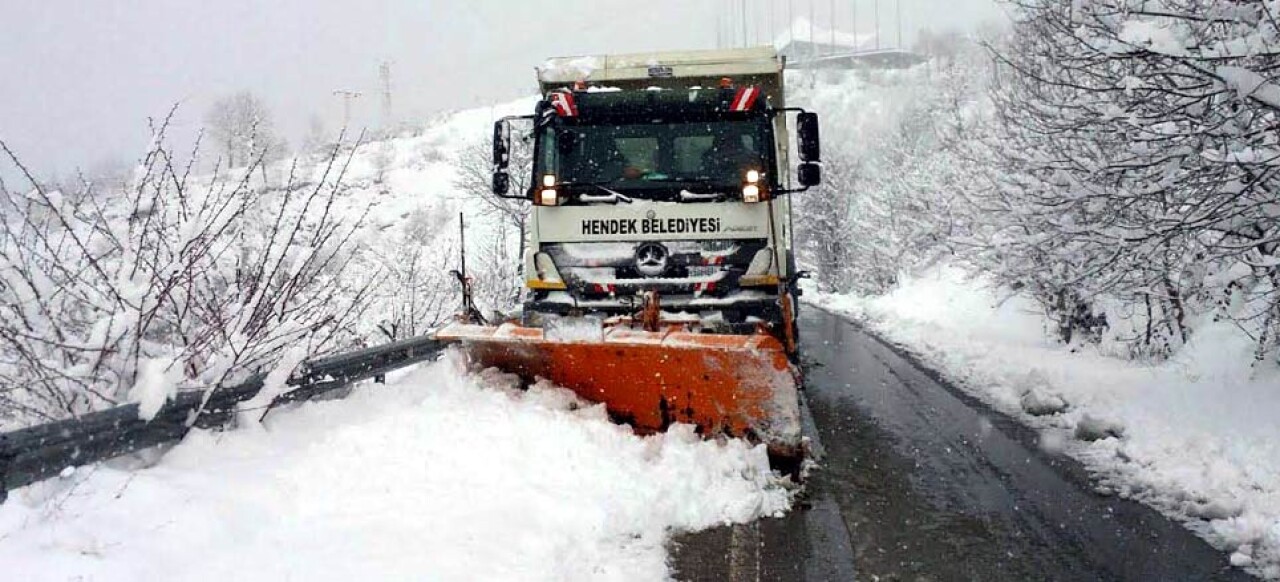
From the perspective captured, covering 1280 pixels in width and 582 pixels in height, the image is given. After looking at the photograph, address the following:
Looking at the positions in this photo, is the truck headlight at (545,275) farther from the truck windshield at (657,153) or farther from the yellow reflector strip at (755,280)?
the yellow reflector strip at (755,280)

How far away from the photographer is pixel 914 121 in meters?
38.9

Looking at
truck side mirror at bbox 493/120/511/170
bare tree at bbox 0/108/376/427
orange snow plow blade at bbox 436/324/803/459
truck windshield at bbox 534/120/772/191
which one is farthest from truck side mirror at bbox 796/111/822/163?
bare tree at bbox 0/108/376/427

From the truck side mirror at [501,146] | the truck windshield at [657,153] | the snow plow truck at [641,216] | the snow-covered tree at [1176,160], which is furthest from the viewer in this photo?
the truck side mirror at [501,146]

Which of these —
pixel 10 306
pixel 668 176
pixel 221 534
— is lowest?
pixel 221 534

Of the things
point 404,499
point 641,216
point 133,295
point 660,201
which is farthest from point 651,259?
point 133,295

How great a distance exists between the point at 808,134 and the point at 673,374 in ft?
9.43

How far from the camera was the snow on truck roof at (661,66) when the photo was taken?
7645 mm

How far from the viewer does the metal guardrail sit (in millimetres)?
3389

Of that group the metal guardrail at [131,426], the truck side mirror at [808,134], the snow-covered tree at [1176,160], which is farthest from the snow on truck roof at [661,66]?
the metal guardrail at [131,426]

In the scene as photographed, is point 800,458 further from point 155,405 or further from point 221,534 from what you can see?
point 155,405

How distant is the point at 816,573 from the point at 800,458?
57.8 inches

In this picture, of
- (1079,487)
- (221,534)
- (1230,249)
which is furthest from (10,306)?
(1230,249)

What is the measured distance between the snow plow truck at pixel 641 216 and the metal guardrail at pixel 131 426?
870mm

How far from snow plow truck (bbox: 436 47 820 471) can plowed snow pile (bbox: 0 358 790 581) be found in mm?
368
